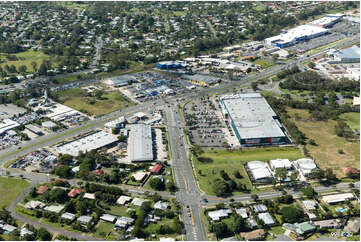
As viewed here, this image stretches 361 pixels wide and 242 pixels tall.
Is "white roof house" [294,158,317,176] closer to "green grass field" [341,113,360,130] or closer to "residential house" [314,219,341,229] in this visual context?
"residential house" [314,219,341,229]

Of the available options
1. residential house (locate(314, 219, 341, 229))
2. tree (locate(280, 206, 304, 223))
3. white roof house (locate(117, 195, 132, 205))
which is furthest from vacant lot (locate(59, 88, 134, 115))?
residential house (locate(314, 219, 341, 229))

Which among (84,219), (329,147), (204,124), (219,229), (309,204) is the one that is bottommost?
(329,147)

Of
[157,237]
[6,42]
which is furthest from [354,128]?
[6,42]

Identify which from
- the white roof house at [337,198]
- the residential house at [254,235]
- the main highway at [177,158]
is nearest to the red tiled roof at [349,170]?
the main highway at [177,158]

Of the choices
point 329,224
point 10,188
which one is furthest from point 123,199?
point 329,224

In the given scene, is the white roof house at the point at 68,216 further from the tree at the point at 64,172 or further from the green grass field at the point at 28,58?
the green grass field at the point at 28,58

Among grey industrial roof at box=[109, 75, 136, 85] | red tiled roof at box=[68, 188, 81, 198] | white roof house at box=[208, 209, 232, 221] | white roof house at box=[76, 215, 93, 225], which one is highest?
grey industrial roof at box=[109, 75, 136, 85]

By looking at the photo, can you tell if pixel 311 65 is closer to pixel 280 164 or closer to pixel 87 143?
pixel 280 164
